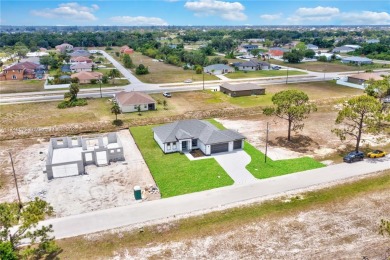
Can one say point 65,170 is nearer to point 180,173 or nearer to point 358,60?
point 180,173

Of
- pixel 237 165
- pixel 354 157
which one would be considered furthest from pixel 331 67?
pixel 237 165

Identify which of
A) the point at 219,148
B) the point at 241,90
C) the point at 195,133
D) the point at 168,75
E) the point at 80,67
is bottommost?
the point at 219,148

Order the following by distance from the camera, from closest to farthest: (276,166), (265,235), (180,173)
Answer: (265,235) → (180,173) → (276,166)

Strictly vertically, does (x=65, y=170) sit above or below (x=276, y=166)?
above

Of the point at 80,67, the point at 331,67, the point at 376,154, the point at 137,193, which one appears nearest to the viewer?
the point at 137,193

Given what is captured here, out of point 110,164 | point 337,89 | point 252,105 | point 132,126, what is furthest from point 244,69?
point 110,164

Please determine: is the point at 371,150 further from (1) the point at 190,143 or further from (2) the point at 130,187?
(2) the point at 130,187

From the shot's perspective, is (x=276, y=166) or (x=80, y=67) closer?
(x=276, y=166)

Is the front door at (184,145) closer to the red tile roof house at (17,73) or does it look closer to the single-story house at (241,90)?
the single-story house at (241,90)
